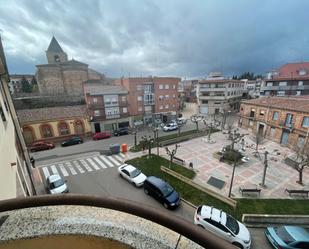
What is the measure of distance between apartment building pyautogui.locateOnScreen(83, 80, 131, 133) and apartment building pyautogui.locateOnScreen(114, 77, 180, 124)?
1491 mm

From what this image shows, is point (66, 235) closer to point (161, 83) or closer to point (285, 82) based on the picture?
point (161, 83)

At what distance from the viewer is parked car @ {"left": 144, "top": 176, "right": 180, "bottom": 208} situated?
9.88 m

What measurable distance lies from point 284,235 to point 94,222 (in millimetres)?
10129

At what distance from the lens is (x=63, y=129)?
925 inches

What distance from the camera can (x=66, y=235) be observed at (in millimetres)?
1367

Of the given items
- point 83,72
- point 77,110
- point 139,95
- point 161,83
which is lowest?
point 77,110

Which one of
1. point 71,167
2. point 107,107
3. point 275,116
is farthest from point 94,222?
point 107,107

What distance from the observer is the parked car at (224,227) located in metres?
7.45

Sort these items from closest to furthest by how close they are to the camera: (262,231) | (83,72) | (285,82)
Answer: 1. (262,231)
2. (285,82)
3. (83,72)

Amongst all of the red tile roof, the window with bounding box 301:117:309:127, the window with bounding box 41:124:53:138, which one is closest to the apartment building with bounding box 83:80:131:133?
the window with bounding box 41:124:53:138

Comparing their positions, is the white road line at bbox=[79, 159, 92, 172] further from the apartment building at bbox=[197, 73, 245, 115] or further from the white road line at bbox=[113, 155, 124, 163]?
the apartment building at bbox=[197, 73, 245, 115]

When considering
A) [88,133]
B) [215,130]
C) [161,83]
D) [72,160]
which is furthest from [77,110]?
[215,130]

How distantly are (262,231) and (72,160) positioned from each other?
1758 cm

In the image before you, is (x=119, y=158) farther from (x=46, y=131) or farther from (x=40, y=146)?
(x=46, y=131)
